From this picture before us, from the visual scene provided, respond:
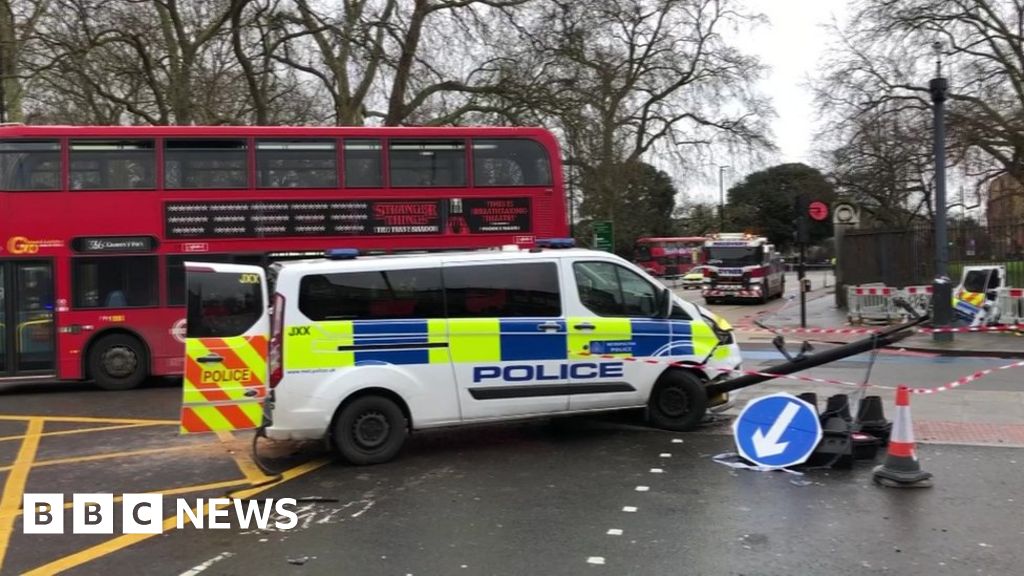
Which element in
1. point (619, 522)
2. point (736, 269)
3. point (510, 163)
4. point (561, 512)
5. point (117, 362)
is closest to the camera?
point (619, 522)

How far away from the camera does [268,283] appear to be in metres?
8.56

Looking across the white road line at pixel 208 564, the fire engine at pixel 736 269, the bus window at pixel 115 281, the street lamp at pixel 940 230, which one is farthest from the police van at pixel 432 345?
the fire engine at pixel 736 269

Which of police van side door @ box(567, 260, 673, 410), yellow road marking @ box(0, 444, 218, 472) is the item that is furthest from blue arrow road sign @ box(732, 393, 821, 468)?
yellow road marking @ box(0, 444, 218, 472)

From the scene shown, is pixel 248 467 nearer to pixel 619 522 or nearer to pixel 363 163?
pixel 619 522

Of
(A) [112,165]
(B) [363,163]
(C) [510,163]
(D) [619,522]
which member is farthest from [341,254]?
(A) [112,165]

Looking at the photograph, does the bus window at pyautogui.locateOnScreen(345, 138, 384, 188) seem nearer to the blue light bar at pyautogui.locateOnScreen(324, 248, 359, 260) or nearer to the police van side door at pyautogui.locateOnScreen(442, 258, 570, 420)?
the blue light bar at pyautogui.locateOnScreen(324, 248, 359, 260)

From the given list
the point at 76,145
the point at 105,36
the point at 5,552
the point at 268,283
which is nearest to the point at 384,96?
the point at 105,36

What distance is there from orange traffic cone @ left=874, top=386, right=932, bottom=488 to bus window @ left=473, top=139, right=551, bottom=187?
291 inches

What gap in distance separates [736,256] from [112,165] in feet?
78.8

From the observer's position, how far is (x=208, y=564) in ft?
15.0

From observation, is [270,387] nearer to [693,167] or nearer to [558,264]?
[558,264]

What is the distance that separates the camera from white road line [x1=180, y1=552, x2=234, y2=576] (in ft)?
14.5

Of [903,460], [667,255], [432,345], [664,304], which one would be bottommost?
[903,460]

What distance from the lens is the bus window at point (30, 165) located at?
1136 centimetres
